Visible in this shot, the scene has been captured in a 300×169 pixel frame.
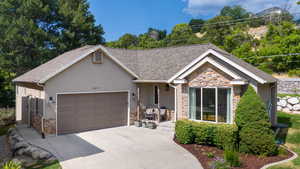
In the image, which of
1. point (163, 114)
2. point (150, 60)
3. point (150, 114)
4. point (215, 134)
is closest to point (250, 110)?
point (215, 134)

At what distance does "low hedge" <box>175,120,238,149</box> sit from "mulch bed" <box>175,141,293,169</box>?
31cm

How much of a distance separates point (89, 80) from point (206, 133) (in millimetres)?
7341

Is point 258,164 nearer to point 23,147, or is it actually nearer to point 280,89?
point 23,147

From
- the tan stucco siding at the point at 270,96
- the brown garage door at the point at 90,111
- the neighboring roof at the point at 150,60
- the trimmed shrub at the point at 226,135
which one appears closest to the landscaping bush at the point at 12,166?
the brown garage door at the point at 90,111

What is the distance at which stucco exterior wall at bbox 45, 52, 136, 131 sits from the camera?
12164 mm

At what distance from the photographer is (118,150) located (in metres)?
9.90

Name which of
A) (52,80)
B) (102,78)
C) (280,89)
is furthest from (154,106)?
(280,89)

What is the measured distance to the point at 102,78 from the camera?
549 inches

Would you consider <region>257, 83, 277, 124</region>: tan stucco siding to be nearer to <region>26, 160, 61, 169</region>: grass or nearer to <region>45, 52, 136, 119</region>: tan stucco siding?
<region>45, 52, 136, 119</region>: tan stucco siding

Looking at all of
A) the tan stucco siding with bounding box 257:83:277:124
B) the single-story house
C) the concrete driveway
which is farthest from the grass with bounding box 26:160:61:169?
the tan stucco siding with bounding box 257:83:277:124

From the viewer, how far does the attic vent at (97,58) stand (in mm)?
13553

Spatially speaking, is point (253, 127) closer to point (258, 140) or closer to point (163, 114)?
point (258, 140)

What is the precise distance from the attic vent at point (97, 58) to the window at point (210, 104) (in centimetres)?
581

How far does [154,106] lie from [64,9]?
2059 cm
